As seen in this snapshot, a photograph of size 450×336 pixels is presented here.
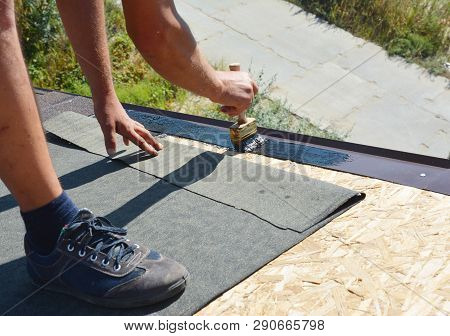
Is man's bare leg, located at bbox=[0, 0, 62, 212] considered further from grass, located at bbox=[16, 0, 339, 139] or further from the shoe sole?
grass, located at bbox=[16, 0, 339, 139]

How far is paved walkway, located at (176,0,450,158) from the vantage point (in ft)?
19.2

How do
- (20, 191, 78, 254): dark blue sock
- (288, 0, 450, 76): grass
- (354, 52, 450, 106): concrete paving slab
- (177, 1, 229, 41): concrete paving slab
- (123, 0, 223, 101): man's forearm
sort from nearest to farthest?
(20, 191, 78, 254): dark blue sock → (123, 0, 223, 101): man's forearm → (354, 52, 450, 106): concrete paving slab → (177, 1, 229, 41): concrete paving slab → (288, 0, 450, 76): grass

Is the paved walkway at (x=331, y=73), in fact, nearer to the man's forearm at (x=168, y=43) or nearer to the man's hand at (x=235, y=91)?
the man's hand at (x=235, y=91)

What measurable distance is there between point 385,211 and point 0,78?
4.36 feet

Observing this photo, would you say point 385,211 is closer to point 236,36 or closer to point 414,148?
point 414,148

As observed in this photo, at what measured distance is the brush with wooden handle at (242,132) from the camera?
2.63 meters

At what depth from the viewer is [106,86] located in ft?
7.20

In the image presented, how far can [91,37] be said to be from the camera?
2.18 metres

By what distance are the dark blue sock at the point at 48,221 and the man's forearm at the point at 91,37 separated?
0.62 meters

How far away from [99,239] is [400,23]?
20.4ft

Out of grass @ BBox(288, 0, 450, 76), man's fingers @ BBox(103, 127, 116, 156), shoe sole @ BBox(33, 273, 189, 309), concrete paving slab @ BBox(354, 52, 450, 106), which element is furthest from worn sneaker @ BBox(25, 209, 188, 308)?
grass @ BBox(288, 0, 450, 76)

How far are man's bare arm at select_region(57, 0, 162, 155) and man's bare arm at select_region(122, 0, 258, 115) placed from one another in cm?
14

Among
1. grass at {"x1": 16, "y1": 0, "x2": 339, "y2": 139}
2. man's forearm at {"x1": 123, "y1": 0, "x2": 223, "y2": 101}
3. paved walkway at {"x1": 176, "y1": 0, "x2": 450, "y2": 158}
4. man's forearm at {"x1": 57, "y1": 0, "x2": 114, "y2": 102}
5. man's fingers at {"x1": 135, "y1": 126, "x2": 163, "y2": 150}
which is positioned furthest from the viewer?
paved walkway at {"x1": 176, "y1": 0, "x2": 450, "y2": 158}

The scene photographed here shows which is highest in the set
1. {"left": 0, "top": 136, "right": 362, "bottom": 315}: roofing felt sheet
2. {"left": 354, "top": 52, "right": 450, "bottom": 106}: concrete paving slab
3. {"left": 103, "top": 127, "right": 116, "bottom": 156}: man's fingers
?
{"left": 103, "top": 127, "right": 116, "bottom": 156}: man's fingers
